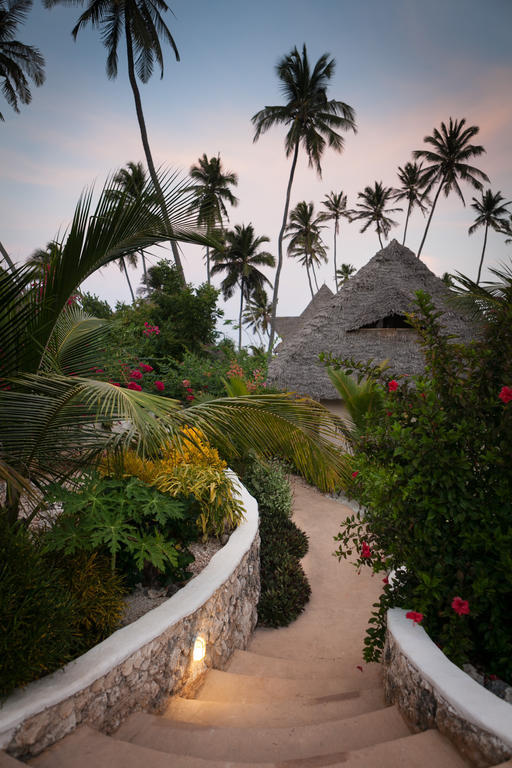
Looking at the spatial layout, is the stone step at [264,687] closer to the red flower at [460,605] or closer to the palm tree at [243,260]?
the red flower at [460,605]

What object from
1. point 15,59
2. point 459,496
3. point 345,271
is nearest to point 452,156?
point 345,271

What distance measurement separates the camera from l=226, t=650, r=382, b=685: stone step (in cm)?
322

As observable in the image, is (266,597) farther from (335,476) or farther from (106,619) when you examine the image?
(106,619)

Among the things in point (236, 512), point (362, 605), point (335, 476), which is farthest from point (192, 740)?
point (362, 605)

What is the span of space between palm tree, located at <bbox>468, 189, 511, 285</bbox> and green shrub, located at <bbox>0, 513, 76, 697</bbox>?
36.3 meters

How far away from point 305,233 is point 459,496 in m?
30.9

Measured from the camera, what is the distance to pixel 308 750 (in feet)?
6.02

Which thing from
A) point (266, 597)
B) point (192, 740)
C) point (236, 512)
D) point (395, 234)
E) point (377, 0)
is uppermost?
point (395, 234)

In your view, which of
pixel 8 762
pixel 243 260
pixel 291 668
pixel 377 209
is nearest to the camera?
pixel 8 762

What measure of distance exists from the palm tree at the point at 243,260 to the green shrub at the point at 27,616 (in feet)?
95.9

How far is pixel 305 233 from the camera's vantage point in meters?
30.4

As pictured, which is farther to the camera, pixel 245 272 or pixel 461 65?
pixel 245 272

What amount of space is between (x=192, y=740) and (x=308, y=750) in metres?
0.55

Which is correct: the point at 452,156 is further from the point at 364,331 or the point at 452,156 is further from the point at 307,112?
the point at 364,331
